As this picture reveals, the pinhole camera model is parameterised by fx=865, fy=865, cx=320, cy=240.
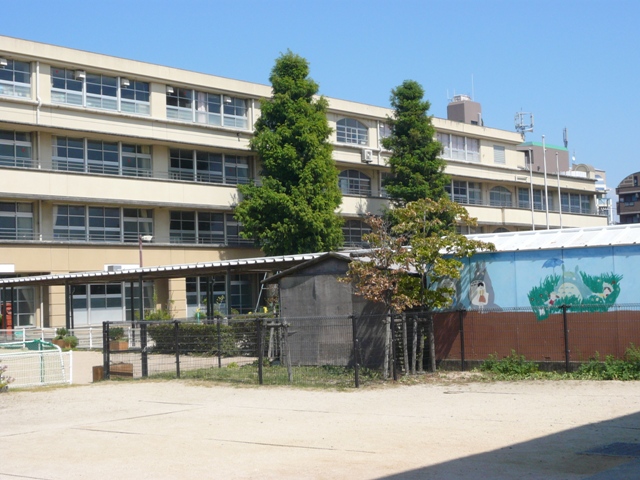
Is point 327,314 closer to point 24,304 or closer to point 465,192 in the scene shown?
point 24,304

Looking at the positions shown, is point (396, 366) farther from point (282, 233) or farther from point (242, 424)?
point (282, 233)

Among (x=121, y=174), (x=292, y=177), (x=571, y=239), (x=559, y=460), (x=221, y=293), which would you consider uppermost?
(x=121, y=174)

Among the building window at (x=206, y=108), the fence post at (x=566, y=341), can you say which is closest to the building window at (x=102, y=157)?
the building window at (x=206, y=108)

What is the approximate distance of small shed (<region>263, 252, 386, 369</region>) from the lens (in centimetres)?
2153

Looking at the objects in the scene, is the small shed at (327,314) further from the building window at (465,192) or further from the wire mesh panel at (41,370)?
the building window at (465,192)

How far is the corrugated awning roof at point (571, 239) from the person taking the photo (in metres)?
21.1

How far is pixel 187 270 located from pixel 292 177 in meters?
16.2

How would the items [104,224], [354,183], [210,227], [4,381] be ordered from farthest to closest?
1. [354,183]
2. [210,227]
3. [104,224]
4. [4,381]

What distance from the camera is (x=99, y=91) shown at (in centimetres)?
4866

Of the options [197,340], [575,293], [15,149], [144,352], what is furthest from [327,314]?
[15,149]

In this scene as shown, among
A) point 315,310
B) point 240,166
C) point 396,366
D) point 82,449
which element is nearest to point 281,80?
Result: point 240,166

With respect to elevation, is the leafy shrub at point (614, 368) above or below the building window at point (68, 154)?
below

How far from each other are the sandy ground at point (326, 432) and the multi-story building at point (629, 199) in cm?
9647

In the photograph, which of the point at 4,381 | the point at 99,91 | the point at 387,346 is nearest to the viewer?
the point at 387,346
